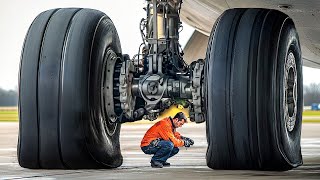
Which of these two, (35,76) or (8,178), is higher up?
(35,76)

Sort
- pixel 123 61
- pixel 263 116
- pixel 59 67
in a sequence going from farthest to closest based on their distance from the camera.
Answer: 1. pixel 123 61
2. pixel 59 67
3. pixel 263 116

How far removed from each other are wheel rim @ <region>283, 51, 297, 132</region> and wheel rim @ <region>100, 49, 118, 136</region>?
1727 millimetres

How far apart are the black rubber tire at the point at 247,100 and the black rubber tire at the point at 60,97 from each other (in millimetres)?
1246

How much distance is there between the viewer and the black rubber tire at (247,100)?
34.7 ft

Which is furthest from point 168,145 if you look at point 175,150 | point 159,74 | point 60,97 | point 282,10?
point 60,97

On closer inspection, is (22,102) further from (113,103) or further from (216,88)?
(216,88)

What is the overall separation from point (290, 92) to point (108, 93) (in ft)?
5.82

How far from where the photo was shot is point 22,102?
1133 cm

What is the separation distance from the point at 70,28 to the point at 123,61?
756 millimetres

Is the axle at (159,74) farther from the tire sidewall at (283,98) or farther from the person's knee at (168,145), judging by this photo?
the tire sidewall at (283,98)

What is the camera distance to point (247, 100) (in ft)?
34.6

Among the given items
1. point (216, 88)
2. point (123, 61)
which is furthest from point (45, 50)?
point (216, 88)

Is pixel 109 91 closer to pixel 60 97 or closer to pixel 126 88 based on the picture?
pixel 126 88

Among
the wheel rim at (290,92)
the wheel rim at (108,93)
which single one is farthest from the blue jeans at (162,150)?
the wheel rim at (290,92)
